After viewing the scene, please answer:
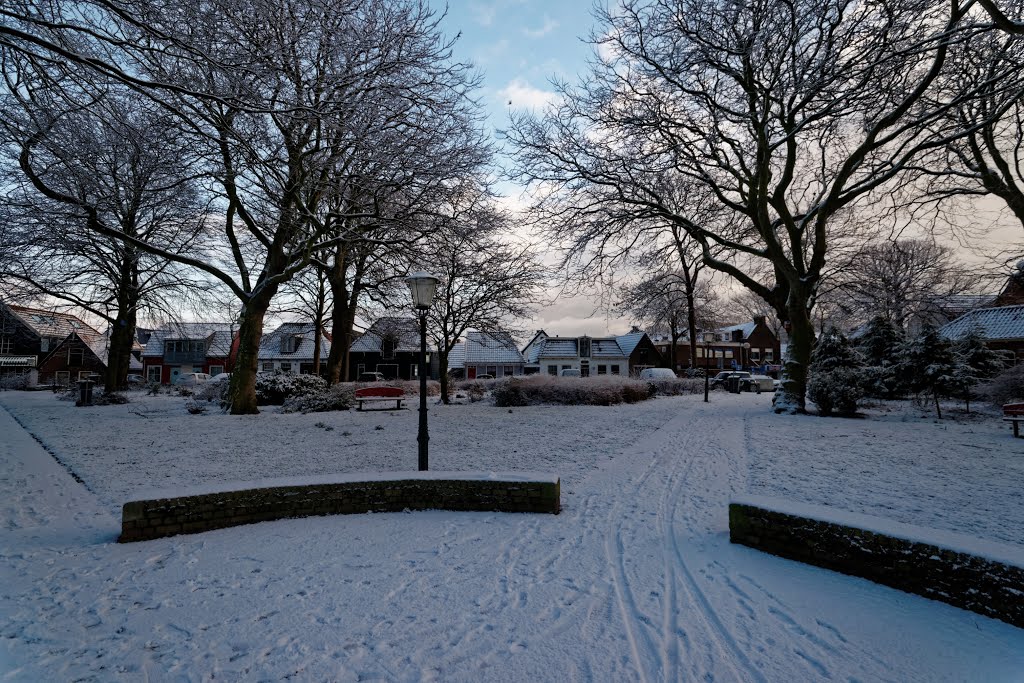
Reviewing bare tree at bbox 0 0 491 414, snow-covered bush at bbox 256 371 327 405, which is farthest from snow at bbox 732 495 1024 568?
snow-covered bush at bbox 256 371 327 405

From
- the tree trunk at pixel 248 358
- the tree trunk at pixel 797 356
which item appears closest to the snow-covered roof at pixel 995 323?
the tree trunk at pixel 797 356

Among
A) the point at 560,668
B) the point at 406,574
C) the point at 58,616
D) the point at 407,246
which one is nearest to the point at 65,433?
the point at 407,246

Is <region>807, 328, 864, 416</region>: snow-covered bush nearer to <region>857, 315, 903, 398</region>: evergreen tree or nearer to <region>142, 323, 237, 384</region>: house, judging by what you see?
<region>857, 315, 903, 398</region>: evergreen tree

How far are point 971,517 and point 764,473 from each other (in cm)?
252

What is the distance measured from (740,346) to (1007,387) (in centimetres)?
5141

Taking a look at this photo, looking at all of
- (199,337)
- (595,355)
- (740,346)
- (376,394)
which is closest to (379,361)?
(199,337)

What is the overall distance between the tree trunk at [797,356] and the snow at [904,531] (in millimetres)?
12749

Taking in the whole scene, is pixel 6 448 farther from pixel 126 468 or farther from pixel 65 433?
pixel 126 468

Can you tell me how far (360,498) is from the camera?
5660mm

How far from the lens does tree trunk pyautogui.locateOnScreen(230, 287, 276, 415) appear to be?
15.2 meters

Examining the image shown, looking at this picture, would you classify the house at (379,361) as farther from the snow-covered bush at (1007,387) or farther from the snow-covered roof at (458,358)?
the snow-covered bush at (1007,387)

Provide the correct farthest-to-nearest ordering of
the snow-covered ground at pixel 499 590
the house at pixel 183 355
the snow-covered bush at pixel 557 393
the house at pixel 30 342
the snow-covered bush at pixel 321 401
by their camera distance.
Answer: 1. the house at pixel 183 355
2. the house at pixel 30 342
3. the snow-covered bush at pixel 557 393
4. the snow-covered bush at pixel 321 401
5. the snow-covered ground at pixel 499 590

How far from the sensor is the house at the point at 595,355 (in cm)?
5062

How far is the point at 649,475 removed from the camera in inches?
293
